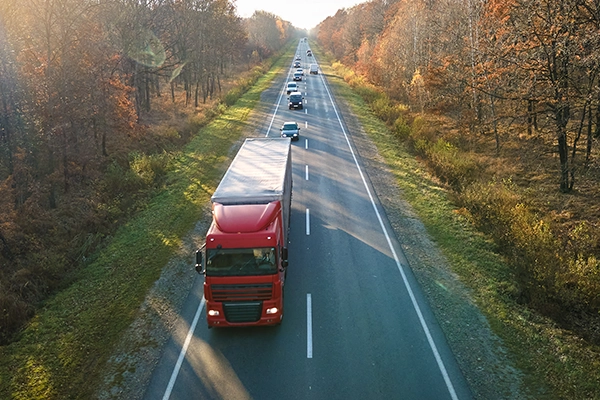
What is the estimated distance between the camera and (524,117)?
22781 millimetres

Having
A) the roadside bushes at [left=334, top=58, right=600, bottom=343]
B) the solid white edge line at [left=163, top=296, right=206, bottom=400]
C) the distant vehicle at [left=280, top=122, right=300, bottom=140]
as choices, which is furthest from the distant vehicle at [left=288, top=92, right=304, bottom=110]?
the solid white edge line at [left=163, top=296, right=206, bottom=400]

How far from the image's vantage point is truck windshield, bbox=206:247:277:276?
9.97 meters

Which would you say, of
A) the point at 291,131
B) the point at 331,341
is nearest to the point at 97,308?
the point at 331,341

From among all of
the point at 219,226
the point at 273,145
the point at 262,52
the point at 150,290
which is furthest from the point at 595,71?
the point at 262,52

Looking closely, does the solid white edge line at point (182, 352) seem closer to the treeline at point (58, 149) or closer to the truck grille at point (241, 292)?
the truck grille at point (241, 292)

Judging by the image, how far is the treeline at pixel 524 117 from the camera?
12.6 metres

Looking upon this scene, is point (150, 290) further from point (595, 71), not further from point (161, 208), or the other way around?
point (595, 71)

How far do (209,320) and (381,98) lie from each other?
35.3m

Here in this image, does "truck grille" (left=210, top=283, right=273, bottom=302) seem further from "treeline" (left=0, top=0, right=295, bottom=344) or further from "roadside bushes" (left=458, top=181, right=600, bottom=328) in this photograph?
"roadside bushes" (left=458, top=181, right=600, bottom=328)

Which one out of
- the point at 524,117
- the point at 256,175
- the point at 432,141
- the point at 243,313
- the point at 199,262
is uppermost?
the point at 524,117

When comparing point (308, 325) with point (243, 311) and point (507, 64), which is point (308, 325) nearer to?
point (243, 311)

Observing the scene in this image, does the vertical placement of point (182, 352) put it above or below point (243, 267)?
below

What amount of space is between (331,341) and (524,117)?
1912cm

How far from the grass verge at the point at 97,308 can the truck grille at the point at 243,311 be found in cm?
300
